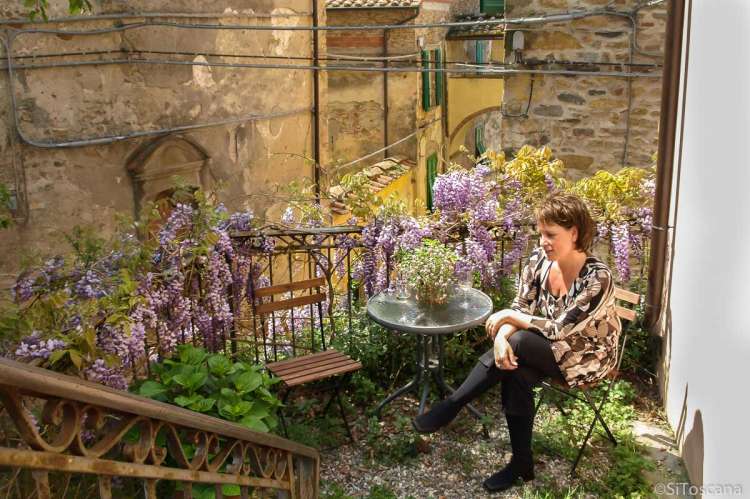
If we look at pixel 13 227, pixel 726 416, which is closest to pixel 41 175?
pixel 13 227

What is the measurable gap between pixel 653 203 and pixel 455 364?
155 centimetres

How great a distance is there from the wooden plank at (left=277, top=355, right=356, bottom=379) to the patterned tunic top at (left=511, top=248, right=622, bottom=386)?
111cm

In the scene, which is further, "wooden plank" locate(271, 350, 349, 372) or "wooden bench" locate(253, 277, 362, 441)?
"wooden plank" locate(271, 350, 349, 372)

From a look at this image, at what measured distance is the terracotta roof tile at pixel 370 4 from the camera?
1628 centimetres

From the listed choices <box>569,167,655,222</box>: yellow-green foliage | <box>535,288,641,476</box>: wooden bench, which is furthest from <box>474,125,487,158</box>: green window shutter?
<box>535,288,641,476</box>: wooden bench

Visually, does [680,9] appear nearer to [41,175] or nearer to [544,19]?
[544,19]

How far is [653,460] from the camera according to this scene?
402 cm

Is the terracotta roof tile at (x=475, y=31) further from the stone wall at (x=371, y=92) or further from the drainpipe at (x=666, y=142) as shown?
the drainpipe at (x=666, y=142)

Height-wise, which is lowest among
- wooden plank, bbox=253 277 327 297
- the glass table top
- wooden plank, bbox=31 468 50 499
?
the glass table top

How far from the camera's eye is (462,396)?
371 centimetres

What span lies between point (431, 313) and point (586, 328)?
88cm

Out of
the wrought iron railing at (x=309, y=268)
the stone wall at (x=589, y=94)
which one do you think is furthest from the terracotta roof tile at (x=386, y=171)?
the wrought iron railing at (x=309, y=268)

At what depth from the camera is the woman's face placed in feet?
12.1

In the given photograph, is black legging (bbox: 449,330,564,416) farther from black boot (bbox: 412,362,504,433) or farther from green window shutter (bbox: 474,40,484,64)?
green window shutter (bbox: 474,40,484,64)
